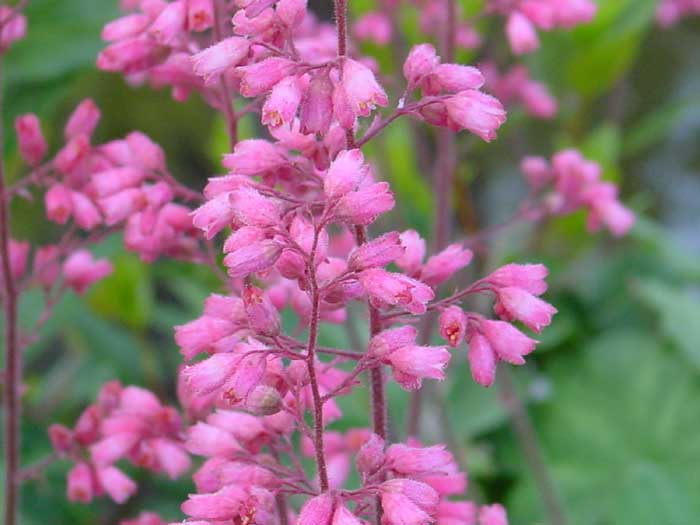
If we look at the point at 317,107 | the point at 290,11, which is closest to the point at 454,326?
the point at 317,107

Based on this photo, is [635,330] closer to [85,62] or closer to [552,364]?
[552,364]

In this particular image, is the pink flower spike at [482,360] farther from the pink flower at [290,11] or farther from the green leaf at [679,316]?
the green leaf at [679,316]

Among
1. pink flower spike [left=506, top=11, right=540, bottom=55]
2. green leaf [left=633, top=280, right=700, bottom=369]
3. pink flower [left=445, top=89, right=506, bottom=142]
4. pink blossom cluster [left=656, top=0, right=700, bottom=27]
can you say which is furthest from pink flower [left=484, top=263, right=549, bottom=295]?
pink blossom cluster [left=656, top=0, right=700, bottom=27]

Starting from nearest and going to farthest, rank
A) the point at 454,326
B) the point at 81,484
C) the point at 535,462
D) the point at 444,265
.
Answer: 1. the point at 454,326
2. the point at 444,265
3. the point at 81,484
4. the point at 535,462

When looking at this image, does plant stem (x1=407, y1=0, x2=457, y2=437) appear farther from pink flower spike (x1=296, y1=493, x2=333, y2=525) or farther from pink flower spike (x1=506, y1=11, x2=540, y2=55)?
pink flower spike (x1=296, y1=493, x2=333, y2=525)

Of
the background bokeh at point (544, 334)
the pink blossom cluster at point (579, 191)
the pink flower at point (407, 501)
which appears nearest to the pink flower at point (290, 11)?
the pink flower at point (407, 501)

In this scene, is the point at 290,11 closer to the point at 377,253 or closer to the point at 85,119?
the point at 377,253
